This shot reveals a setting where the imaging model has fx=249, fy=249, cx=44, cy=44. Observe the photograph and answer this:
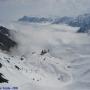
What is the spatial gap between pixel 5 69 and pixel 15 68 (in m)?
17.4

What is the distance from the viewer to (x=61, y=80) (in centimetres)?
18112

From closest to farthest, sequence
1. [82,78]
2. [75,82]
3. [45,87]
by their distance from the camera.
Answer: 1. [45,87]
2. [75,82]
3. [82,78]

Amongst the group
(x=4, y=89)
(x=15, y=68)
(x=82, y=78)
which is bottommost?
(x=82, y=78)

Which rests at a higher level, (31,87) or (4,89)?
(4,89)

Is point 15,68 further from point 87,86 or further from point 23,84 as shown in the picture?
point 87,86

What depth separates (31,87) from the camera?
138m

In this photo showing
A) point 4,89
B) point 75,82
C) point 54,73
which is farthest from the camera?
point 54,73

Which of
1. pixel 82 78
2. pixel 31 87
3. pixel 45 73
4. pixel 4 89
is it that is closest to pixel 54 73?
pixel 45 73

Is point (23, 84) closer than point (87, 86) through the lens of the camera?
Yes

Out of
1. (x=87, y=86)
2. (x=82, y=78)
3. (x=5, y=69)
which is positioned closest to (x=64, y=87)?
(x=87, y=86)

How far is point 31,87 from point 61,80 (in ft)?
156

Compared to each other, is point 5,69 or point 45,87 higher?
point 5,69

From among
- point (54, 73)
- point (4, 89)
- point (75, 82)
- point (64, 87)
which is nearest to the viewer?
point (4, 89)

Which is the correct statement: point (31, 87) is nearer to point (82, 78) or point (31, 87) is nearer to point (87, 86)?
point (87, 86)
